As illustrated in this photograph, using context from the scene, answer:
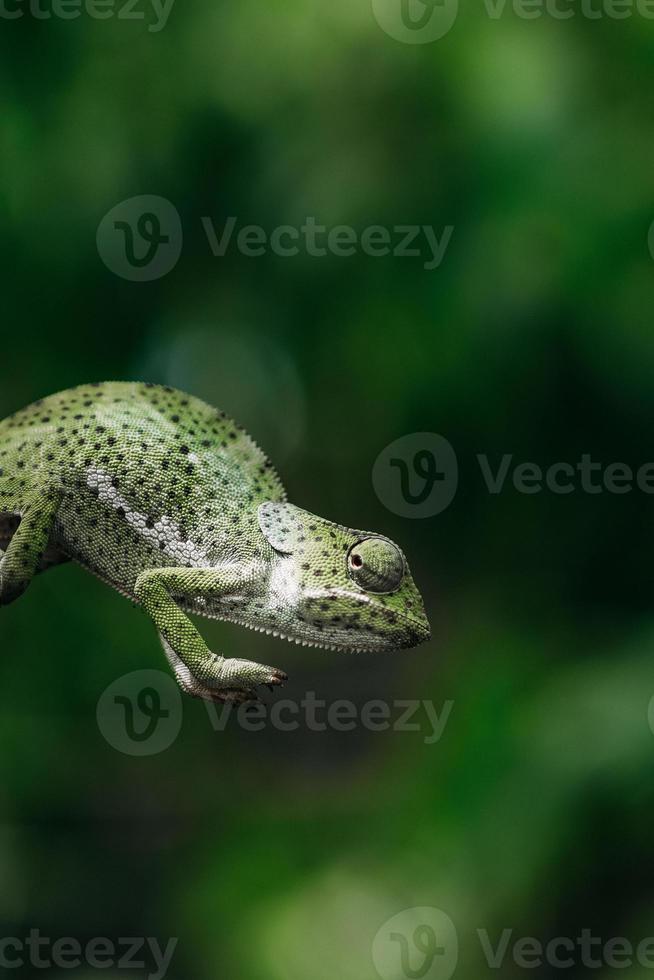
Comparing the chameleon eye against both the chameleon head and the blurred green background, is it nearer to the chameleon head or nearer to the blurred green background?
the chameleon head

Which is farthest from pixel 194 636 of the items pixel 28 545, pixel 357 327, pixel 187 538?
pixel 357 327

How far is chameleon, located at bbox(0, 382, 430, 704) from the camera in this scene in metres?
2.49

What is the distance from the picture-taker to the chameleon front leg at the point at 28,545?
248 cm

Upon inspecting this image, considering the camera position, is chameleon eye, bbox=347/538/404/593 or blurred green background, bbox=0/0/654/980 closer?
chameleon eye, bbox=347/538/404/593

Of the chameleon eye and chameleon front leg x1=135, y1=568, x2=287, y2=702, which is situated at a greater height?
the chameleon eye

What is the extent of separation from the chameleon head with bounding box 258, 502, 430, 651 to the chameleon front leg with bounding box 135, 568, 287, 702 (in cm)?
12

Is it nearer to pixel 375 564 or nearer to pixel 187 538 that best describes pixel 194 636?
pixel 187 538

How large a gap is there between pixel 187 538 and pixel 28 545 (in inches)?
14.3

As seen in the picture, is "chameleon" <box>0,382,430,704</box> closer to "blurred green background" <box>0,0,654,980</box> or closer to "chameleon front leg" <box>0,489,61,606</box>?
"chameleon front leg" <box>0,489,61,606</box>

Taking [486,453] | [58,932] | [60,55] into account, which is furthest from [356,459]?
[58,932]

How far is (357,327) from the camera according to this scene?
9.17 meters

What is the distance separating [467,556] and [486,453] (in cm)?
97

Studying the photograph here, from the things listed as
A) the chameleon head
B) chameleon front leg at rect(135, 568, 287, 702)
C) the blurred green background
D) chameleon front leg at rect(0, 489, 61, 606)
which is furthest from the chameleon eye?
the blurred green background

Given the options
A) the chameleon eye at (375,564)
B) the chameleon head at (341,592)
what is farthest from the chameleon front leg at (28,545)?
the chameleon eye at (375,564)
